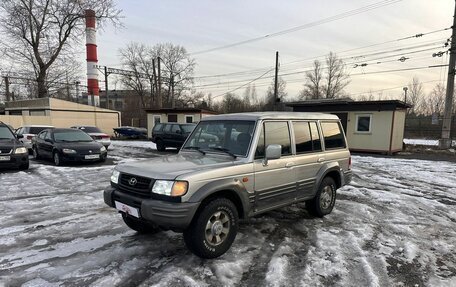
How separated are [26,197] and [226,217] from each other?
557cm

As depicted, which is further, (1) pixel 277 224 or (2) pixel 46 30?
(2) pixel 46 30

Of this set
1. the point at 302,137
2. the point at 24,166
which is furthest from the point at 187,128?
the point at 302,137

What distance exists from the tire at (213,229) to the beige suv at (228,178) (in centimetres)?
1

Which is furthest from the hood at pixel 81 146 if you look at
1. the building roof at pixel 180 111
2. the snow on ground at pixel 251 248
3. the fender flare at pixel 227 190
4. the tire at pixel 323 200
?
the building roof at pixel 180 111

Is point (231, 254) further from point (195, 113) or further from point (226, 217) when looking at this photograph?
point (195, 113)

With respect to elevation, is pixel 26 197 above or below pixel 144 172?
below

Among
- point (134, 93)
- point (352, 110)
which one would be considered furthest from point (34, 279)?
point (134, 93)

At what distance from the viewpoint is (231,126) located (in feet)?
15.8

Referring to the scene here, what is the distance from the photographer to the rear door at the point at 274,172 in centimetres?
443

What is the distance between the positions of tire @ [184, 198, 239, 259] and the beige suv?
0.5 inches

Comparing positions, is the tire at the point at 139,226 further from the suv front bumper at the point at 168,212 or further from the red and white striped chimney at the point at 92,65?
the red and white striped chimney at the point at 92,65

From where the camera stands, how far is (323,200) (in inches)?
228

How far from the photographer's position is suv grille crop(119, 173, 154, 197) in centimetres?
375

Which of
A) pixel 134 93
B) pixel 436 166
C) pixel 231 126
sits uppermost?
pixel 134 93
